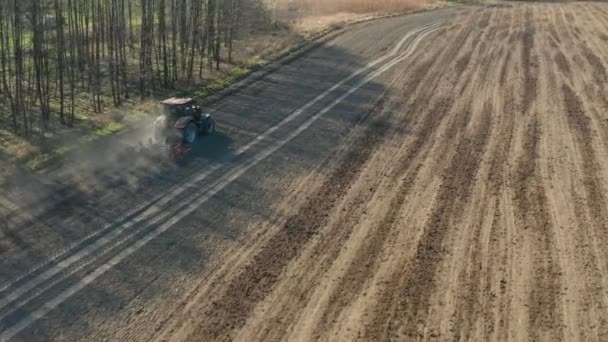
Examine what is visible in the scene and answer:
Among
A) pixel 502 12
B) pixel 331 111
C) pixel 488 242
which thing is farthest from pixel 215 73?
pixel 502 12

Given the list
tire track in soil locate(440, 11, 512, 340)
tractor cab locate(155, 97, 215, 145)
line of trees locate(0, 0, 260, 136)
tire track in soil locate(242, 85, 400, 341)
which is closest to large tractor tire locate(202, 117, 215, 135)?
tractor cab locate(155, 97, 215, 145)

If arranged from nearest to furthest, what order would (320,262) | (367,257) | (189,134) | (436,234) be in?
(320,262), (367,257), (436,234), (189,134)

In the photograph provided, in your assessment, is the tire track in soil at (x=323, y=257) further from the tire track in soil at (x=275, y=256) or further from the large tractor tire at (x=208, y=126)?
the large tractor tire at (x=208, y=126)

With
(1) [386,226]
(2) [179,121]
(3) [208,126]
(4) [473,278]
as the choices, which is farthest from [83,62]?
(4) [473,278]

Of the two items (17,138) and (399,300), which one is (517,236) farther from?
(17,138)

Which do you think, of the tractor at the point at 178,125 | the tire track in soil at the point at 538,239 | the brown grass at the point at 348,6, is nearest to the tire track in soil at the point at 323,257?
the tire track in soil at the point at 538,239

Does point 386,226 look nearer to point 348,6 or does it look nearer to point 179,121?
point 179,121
